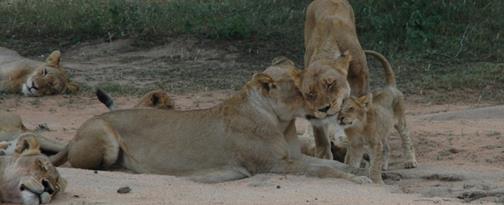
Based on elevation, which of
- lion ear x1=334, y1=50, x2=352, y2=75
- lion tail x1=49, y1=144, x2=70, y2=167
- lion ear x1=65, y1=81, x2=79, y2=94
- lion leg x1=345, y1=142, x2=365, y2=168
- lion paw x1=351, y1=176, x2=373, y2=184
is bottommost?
lion ear x1=65, y1=81, x2=79, y2=94

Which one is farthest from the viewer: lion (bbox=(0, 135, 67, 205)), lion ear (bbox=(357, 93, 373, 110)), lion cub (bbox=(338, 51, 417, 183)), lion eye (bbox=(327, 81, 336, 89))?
lion ear (bbox=(357, 93, 373, 110))

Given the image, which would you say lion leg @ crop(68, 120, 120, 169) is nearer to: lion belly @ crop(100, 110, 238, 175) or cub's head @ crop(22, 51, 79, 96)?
lion belly @ crop(100, 110, 238, 175)

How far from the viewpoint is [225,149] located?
784 centimetres

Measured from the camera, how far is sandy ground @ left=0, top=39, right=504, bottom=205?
6.85 metres

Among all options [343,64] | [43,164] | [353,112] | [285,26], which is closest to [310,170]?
[353,112]

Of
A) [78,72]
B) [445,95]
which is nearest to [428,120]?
[445,95]

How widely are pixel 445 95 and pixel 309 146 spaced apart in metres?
3.82

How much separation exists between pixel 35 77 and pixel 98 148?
498cm

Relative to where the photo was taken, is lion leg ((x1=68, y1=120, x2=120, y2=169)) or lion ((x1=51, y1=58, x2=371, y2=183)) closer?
lion ((x1=51, y1=58, x2=371, y2=183))

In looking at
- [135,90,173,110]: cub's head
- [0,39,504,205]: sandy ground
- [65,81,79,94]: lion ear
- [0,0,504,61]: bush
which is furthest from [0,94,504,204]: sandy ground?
[0,0,504,61]: bush

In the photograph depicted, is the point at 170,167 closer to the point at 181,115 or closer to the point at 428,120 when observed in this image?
the point at 181,115

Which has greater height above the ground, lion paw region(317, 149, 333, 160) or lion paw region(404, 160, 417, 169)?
lion paw region(317, 149, 333, 160)

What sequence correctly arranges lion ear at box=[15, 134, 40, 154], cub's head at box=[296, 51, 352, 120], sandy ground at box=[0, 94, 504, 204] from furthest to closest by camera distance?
1. cub's head at box=[296, 51, 352, 120]
2. lion ear at box=[15, 134, 40, 154]
3. sandy ground at box=[0, 94, 504, 204]

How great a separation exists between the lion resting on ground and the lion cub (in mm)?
121
